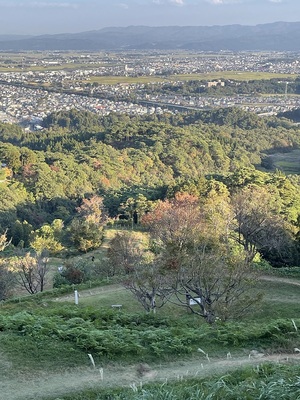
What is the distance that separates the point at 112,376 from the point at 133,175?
1618 inches

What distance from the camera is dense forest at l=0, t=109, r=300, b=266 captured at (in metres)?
23.2

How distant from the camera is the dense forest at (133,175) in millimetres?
23198

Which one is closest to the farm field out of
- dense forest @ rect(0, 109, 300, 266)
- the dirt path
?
dense forest @ rect(0, 109, 300, 266)

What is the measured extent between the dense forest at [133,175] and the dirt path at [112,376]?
396 inches

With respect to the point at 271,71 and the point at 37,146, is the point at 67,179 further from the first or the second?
the point at 271,71

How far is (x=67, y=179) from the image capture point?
136ft

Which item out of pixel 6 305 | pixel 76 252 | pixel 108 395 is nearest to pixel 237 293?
pixel 108 395

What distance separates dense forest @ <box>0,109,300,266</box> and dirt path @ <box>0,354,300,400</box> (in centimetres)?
1006

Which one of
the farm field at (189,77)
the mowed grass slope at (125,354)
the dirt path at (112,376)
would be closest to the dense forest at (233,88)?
the farm field at (189,77)

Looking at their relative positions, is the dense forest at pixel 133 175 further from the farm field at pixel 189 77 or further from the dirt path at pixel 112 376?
the farm field at pixel 189 77

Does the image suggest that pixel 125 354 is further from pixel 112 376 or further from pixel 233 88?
pixel 233 88

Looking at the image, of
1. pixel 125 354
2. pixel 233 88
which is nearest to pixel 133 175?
pixel 125 354

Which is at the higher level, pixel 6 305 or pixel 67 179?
pixel 6 305

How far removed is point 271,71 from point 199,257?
5508 inches
